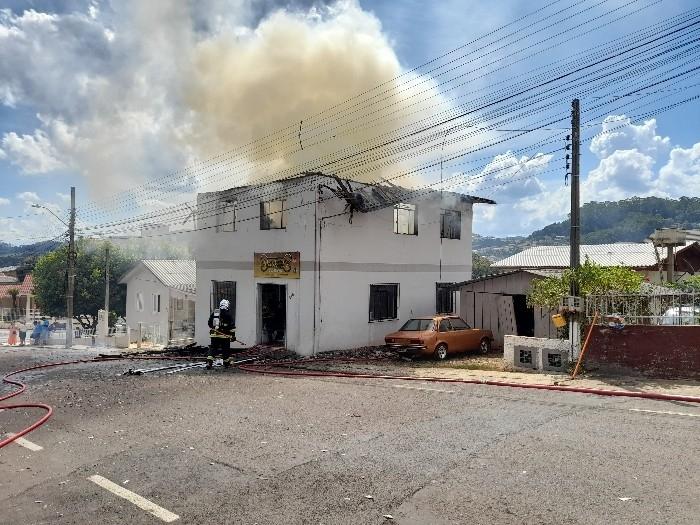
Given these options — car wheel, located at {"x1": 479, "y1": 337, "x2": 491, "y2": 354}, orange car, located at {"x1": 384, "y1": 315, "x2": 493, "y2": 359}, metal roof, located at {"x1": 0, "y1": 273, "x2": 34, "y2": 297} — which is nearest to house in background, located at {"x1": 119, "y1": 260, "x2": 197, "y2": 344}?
orange car, located at {"x1": 384, "y1": 315, "x2": 493, "y2": 359}

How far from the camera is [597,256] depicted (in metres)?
48.1

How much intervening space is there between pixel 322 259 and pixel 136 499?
12158mm

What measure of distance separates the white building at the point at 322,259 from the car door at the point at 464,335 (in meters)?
3.31

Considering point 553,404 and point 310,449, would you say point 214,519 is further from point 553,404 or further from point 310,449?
point 553,404

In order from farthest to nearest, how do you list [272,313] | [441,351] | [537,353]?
[272,313] → [441,351] → [537,353]

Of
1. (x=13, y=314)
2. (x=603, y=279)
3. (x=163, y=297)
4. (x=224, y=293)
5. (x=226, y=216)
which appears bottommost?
(x=13, y=314)

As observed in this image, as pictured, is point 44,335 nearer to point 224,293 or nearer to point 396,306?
point 224,293

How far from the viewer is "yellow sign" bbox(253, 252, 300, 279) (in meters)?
17.4

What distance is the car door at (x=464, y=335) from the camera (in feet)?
54.1

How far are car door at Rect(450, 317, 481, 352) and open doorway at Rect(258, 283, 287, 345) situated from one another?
19.1ft

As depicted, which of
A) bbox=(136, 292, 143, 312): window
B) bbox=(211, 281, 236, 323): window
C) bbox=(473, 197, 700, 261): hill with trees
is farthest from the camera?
bbox=(473, 197, 700, 261): hill with trees

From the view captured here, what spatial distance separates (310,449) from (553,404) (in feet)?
14.9

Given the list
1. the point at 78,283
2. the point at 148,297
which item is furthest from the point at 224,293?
the point at 78,283

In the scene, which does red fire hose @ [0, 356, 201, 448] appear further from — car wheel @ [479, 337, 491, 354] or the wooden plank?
the wooden plank
